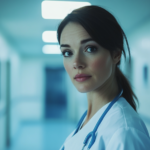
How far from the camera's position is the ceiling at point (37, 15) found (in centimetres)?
239

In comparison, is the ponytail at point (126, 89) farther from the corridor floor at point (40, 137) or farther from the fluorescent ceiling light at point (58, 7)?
the corridor floor at point (40, 137)

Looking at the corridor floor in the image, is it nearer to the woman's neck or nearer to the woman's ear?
the woman's neck

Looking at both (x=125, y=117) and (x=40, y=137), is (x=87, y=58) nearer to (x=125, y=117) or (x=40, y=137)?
(x=125, y=117)

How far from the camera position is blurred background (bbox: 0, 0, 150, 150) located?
2.62m

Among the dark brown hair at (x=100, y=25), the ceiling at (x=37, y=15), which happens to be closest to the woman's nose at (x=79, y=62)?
the dark brown hair at (x=100, y=25)

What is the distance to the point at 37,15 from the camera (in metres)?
2.87

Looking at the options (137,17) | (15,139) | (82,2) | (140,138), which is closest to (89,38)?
(140,138)

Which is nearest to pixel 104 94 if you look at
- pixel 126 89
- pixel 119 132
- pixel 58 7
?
pixel 126 89

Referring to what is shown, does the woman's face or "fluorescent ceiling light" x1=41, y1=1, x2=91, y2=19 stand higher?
"fluorescent ceiling light" x1=41, y1=1, x2=91, y2=19

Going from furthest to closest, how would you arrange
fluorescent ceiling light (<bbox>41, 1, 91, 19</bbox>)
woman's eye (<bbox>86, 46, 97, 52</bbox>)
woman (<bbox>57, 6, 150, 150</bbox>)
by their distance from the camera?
fluorescent ceiling light (<bbox>41, 1, 91, 19</bbox>)
woman's eye (<bbox>86, 46, 97, 52</bbox>)
woman (<bbox>57, 6, 150, 150</bbox>)

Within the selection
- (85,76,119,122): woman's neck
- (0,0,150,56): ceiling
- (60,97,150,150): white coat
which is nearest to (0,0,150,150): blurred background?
(0,0,150,56): ceiling

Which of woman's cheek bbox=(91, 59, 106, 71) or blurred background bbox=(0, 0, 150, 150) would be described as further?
blurred background bbox=(0, 0, 150, 150)

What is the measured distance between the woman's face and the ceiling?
1606 millimetres

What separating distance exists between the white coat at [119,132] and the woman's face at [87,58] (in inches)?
6.6
